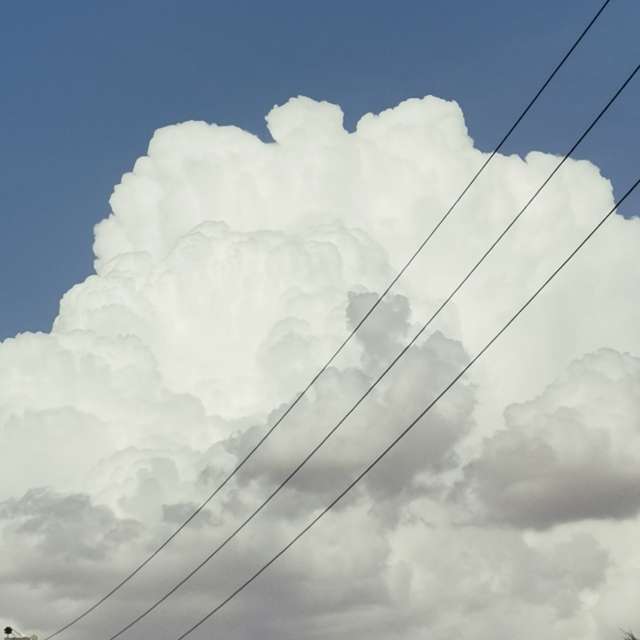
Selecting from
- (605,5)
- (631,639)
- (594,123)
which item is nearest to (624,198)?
(594,123)

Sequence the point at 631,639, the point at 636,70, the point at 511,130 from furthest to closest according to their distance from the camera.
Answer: the point at 631,639
the point at 511,130
the point at 636,70

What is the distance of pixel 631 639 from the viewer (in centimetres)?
13362

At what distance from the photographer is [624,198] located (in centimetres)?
5934

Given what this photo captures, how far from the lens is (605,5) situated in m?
57.5

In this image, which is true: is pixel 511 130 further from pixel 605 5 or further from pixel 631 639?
pixel 631 639

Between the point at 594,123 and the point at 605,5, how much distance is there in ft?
17.4

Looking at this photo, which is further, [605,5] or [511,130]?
[511,130]

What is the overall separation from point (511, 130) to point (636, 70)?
8.10m

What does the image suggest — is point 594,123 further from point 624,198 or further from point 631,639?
point 631,639

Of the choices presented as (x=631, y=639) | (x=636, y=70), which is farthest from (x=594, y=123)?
(x=631, y=639)

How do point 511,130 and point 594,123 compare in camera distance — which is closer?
point 594,123

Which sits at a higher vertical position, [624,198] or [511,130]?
[511,130]

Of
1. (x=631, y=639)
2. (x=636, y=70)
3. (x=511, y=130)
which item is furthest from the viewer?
(x=631, y=639)

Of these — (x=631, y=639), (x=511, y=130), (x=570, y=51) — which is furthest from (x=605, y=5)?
(x=631, y=639)
